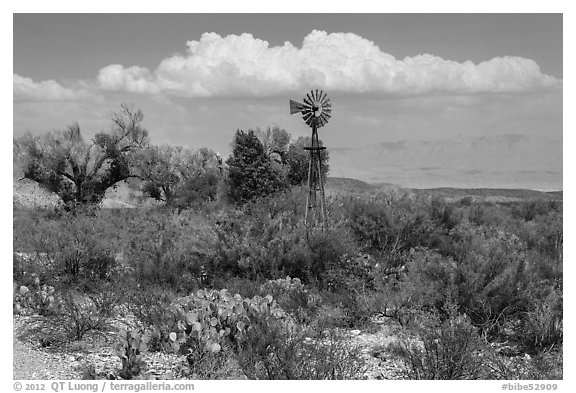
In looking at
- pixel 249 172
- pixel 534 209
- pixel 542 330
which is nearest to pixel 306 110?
pixel 542 330

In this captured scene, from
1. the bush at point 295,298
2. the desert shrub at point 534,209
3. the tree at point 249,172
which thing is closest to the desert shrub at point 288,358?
the bush at point 295,298

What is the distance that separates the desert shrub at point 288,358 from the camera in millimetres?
5707

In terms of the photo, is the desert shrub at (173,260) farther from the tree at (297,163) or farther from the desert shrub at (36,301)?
the tree at (297,163)

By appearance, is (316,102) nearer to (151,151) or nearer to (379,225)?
(379,225)

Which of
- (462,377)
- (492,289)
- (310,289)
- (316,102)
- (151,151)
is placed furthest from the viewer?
(151,151)

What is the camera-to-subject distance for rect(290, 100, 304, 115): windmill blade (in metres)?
12.4

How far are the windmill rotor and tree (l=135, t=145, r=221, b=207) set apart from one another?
38.5 ft

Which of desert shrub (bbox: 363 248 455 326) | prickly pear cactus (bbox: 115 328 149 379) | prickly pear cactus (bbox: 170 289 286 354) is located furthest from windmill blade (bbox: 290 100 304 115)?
prickly pear cactus (bbox: 115 328 149 379)

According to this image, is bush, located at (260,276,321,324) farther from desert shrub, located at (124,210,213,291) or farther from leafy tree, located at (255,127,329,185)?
leafy tree, located at (255,127,329,185)

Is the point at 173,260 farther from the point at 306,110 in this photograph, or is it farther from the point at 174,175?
the point at 174,175

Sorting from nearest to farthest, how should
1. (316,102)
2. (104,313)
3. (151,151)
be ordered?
(104,313) < (316,102) < (151,151)

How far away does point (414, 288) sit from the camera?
834 cm
